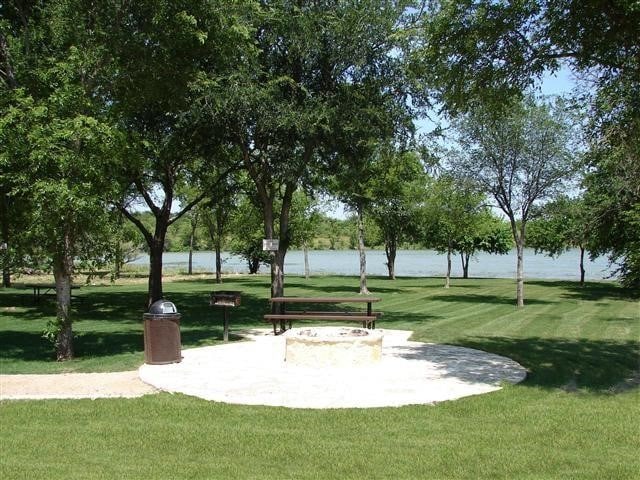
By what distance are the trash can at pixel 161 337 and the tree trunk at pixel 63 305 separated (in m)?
1.65

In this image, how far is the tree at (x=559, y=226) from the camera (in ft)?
70.1

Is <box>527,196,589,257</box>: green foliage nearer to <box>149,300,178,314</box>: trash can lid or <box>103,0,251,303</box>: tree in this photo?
<box>103,0,251,303</box>: tree

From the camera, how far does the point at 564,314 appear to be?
62.0ft

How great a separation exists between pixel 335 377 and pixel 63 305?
4.83m

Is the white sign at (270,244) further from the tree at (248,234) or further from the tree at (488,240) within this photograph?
the tree at (488,240)

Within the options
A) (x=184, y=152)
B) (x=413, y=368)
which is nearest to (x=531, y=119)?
(x=184, y=152)

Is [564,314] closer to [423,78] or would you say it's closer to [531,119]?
[531,119]

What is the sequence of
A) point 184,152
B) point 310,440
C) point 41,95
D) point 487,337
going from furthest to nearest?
point 184,152 < point 487,337 < point 41,95 < point 310,440

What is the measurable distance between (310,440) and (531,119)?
1723 cm

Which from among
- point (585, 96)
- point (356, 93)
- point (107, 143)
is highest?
point (356, 93)

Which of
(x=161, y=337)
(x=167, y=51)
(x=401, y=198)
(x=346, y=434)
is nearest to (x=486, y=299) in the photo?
(x=401, y=198)

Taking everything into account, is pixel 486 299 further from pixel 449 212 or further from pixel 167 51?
pixel 167 51

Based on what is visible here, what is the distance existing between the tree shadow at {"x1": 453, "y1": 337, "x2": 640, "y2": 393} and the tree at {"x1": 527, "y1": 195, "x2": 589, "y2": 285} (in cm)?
905

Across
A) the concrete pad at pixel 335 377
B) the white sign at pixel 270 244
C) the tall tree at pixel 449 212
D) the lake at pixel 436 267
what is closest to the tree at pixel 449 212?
the tall tree at pixel 449 212
